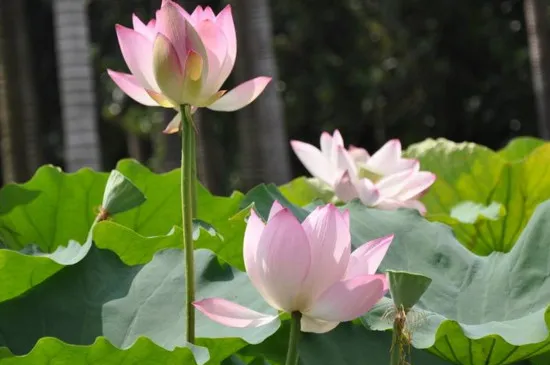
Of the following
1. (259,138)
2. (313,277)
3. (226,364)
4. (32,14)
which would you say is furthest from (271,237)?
Result: (32,14)

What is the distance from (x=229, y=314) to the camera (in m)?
0.93

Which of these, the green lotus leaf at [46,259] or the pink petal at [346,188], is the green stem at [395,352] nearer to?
the green lotus leaf at [46,259]

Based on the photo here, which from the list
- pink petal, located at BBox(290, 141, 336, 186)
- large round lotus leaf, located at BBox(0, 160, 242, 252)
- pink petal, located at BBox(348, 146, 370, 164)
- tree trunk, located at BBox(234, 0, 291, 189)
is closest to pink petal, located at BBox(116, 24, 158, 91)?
large round lotus leaf, located at BBox(0, 160, 242, 252)

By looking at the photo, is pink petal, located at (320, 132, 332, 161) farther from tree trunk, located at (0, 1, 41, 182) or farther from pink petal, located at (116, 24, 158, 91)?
tree trunk, located at (0, 1, 41, 182)

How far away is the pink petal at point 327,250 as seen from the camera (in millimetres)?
904

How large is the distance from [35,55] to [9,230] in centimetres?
1468

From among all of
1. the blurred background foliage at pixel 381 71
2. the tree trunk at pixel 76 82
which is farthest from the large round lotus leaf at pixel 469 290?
the blurred background foliage at pixel 381 71

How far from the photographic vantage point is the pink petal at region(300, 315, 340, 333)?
922mm

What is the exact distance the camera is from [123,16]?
14516 mm

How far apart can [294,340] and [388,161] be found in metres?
0.90

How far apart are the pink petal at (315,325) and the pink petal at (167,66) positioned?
248 mm

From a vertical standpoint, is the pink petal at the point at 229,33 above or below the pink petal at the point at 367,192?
above

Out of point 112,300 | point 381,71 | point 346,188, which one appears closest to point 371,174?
point 346,188

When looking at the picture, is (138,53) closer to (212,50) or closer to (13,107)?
(212,50)
